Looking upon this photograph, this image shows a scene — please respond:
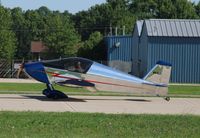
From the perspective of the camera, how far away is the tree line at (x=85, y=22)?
73.2 metres

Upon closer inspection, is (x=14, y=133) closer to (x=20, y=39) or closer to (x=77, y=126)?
(x=77, y=126)

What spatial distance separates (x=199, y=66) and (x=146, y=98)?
25.7m

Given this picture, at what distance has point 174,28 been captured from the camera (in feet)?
156

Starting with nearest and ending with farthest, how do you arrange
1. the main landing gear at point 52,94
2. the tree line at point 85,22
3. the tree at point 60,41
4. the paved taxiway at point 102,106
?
1. the paved taxiway at point 102,106
2. the main landing gear at point 52,94
3. the tree at point 60,41
4. the tree line at point 85,22

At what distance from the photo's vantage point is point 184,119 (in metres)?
14.3

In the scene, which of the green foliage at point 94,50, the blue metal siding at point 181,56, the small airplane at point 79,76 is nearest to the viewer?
the small airplane at point 79,76

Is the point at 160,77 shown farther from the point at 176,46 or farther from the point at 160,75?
the point at 176,46

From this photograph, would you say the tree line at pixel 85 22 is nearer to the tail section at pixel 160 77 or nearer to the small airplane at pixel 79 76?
the tail section at pixel 160 77

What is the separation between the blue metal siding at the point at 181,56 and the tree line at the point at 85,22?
18.3 meters

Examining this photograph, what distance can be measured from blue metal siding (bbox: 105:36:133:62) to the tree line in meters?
7.88

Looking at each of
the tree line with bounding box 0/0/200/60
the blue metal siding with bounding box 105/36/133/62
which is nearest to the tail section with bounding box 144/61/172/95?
the blue metal siding with bounding box 105/36/133/62

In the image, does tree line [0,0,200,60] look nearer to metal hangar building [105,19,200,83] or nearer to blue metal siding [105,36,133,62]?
blue metal siding [105,36,133,62]

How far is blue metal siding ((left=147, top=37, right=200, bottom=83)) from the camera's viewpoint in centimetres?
4784

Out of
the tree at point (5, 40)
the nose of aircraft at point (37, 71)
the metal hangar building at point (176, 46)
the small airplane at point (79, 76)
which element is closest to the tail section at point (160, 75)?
the small airplane at point (79, 76)
